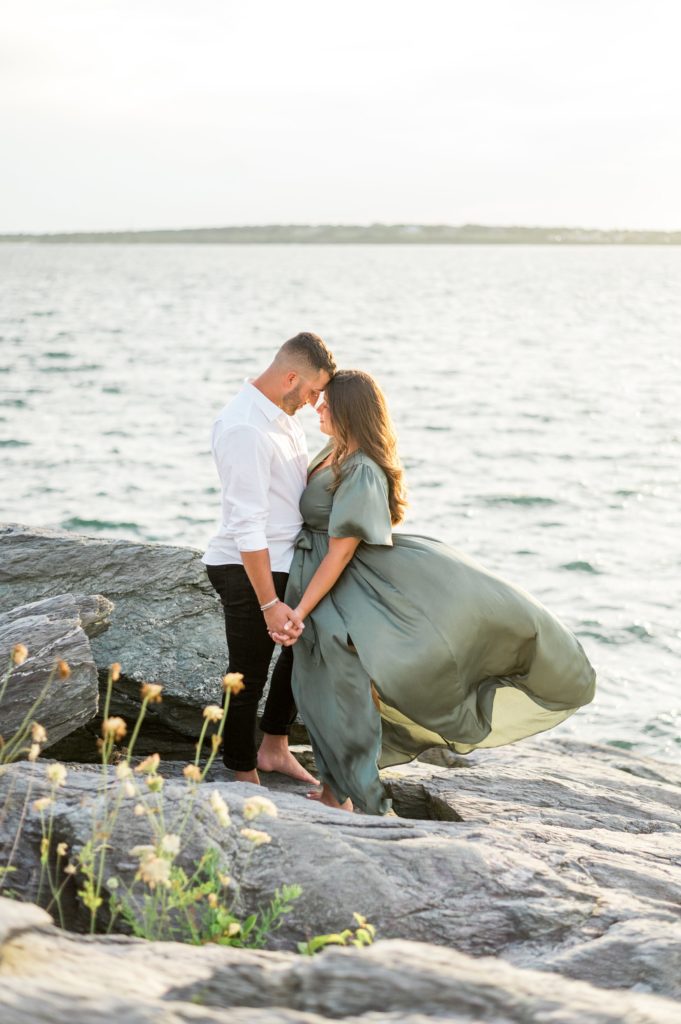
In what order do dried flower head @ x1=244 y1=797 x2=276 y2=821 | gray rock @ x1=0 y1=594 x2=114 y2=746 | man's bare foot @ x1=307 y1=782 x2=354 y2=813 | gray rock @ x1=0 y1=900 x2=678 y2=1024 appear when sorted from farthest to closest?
man's bare foot @ x1=307 y1=782 x2=354 y2=813
gray rock @ x1=0 y1=594 x2=114 y2=746
dried flower head @ x1=244 y1=797 x2=276 y2=821
gray rock @ x1=0 y1=900 x2=678 y2=1024

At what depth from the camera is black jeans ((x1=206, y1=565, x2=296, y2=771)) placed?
552 cm

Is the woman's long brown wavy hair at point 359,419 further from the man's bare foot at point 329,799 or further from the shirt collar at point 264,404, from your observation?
the man's bare foot at point 329,799

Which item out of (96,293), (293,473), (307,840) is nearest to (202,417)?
(293,473)

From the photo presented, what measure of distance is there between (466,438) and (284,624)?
20.0 m

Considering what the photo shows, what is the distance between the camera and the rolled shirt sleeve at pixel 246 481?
5254 mm

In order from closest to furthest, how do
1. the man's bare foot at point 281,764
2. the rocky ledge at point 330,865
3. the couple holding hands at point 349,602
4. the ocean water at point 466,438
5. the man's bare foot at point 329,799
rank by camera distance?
the rocky ledge at point 330,865, the couple holding hands at point 349,602, the man's bare foot at point 329,799, the man's bare foot at point 281,764, the ocean water at point 466,438

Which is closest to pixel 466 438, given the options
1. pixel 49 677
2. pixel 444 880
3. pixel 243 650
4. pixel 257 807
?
pixel 243 650

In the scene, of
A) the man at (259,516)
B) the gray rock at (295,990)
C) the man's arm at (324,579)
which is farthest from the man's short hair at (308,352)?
the gray rock at (295,990)

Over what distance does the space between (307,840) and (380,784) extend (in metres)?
1.35

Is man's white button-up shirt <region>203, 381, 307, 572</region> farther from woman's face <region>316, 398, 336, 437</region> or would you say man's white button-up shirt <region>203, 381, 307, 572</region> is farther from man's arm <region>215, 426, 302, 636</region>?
woman's face <region>316, 398, 336, 437</region>

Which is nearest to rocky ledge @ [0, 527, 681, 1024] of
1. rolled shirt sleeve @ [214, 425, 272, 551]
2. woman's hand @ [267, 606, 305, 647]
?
woman's hand @ [267, 606, 305, 647]

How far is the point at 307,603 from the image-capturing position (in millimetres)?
5355

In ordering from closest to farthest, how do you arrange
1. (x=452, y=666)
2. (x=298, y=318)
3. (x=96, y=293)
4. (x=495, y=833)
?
1. (x=495, y=833)
2. (x=452, y=666)
3. (x=298, y=318)
4. (x=96, y=293)

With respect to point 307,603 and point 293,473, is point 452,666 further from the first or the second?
point 293,473
